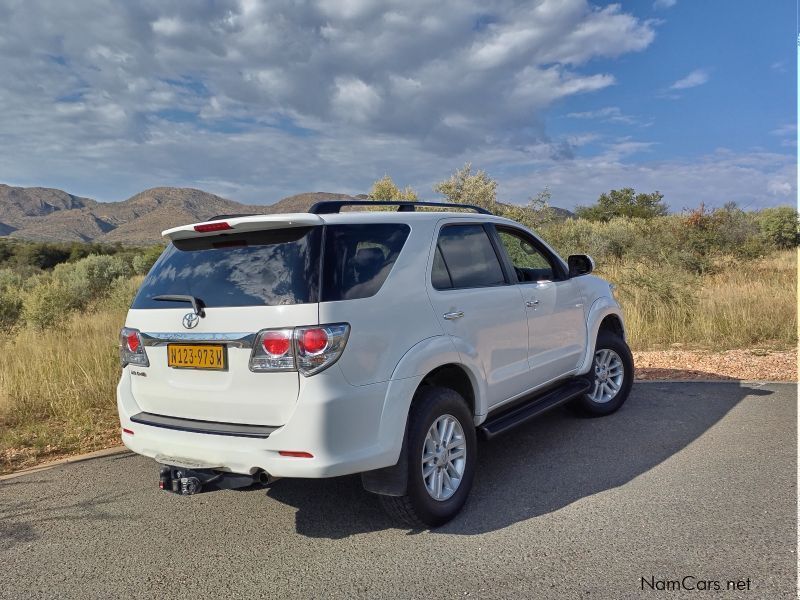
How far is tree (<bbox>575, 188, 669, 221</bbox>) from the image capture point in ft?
129

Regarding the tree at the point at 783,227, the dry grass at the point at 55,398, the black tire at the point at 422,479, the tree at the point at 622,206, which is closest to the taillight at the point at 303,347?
the black tire at the point at 422,479

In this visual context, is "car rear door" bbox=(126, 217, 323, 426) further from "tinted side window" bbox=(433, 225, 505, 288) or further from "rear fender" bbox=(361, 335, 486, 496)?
"tinted side window" bbox=(433, 225, 505, 288)

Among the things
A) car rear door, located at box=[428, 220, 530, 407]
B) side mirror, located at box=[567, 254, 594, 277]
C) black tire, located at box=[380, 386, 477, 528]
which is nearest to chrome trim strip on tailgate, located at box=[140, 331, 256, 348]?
black tire, located at box=[380, 386, 477, 528]

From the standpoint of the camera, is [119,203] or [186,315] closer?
[186,315]

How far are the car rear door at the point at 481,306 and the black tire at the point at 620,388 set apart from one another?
4.43 feet

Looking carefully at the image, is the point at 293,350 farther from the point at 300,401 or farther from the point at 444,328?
the point at 444,328

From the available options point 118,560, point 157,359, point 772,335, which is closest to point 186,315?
point 157,359

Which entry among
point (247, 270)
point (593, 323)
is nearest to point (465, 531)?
point (247, 270)

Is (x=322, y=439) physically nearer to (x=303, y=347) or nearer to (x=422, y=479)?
(x=303, y=347)

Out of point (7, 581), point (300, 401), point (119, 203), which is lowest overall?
point (7, 581)

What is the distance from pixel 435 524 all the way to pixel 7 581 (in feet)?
7.65

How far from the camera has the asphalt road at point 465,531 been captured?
302 cm

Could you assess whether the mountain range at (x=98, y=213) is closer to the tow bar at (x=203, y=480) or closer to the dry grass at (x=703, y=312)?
the dry grass at (x=703, y=312)

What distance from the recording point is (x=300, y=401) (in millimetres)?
3061
